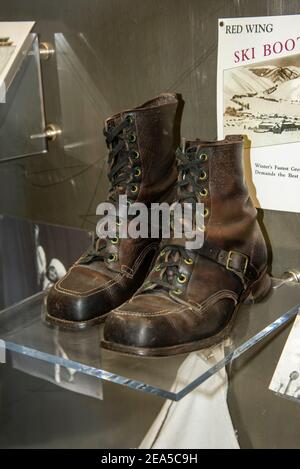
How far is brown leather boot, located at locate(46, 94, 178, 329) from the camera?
2.35ft

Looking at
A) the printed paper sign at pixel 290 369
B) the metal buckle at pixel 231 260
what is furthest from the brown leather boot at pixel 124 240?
the printed paper sign at pixel 290 369

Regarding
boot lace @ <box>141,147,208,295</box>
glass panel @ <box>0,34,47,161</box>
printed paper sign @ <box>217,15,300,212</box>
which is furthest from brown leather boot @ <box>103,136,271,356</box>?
glass panel @ <box>0,34,47,161</box>

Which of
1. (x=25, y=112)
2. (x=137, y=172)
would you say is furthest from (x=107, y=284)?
(x=25, y=112)

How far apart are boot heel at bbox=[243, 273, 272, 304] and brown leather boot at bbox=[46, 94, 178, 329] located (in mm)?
130

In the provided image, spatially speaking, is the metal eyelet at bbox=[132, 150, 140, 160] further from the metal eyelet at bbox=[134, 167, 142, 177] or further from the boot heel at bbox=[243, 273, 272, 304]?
the boot heel at bbox=[243, 273, 272, 304]

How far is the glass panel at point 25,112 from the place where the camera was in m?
1.06

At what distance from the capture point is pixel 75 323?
28.0 inches


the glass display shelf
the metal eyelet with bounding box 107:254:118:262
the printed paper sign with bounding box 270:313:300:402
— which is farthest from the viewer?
the printed paper sign with bounding box 270:313:300:402

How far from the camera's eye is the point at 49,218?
1169 millimetres

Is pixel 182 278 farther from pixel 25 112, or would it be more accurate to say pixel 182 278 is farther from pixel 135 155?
pixel 25 112

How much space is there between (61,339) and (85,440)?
1.62 feet
